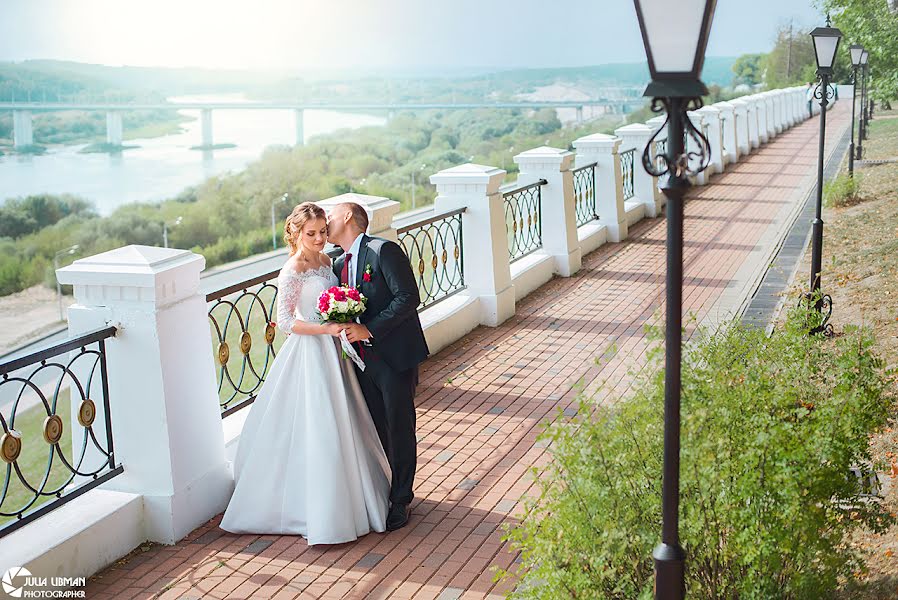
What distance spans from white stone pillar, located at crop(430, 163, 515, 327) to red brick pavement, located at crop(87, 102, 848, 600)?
0.33 metres

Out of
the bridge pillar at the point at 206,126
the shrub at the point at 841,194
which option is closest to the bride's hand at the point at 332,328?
the shrub at the point at 841,194

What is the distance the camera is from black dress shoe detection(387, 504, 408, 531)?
17.4 ft

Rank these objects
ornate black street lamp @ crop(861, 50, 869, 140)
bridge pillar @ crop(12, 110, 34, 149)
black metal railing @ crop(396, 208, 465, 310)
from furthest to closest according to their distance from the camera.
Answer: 1. bridge pillar @ crop(12, 110, 34, 149)
2. ornate black street lamp @ crop(861, 50, 869, 140)
3. black metal railing @ crop(396, 208, 465, 310)

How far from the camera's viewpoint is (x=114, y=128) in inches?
3250

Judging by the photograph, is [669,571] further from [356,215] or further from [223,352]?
[223,352]

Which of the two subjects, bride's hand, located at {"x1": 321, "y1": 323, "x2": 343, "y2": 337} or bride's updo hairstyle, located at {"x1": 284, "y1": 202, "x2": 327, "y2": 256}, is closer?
bride's hand, located at {"x1": 321, "y1": 323, "x2": 343, "y2": 337}

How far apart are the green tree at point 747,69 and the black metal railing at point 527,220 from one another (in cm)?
9527

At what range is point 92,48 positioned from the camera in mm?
90688

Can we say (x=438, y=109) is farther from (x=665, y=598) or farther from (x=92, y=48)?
(x=665, y=598)

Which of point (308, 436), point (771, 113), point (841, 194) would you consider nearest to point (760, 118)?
point (771, 113)

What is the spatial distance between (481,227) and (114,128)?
3152 inches

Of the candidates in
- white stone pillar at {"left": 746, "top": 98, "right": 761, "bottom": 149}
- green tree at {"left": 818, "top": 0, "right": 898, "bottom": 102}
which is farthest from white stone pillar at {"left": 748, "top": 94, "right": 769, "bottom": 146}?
green tree at {"left": 818, "top": 0, "right": 898, "bottom": 102}

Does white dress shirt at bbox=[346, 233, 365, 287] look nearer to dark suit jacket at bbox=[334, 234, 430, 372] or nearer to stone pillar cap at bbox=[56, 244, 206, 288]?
dark suit jacket at bbox=[334, 234, 430, 372]

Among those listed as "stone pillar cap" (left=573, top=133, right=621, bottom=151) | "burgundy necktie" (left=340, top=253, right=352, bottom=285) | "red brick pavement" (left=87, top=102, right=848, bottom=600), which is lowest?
"red brick pavement" (left=87, top=102, right=848, bottom=600)
